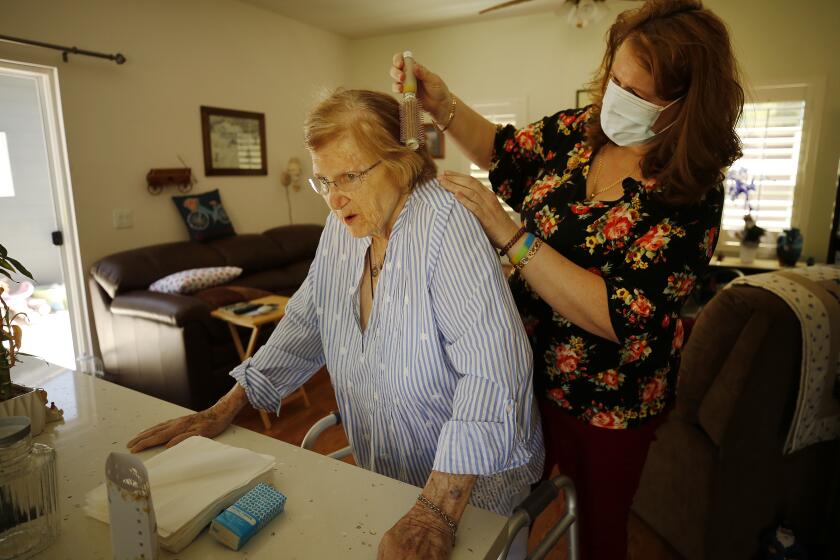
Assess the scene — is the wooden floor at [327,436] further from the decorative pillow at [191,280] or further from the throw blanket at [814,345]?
the decorative pillow at [191,280]

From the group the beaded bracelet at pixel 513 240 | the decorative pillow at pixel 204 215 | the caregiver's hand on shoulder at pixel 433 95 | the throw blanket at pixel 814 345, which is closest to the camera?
the beaded bracelet at pixel 513 240

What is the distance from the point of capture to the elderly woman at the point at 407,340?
86 centimetres

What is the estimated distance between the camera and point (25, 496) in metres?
0.75

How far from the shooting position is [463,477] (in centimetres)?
82

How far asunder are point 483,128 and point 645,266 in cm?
65

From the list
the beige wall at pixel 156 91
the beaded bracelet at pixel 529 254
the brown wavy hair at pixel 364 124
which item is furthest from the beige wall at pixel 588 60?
the brown wavy hair at pixel 364 124

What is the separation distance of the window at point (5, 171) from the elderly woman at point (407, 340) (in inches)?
111

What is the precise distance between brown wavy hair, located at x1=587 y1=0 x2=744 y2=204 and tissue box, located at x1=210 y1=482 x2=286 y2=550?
95 centimetres

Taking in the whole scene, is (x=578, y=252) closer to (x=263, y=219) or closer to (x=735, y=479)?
(x=735, y=479)

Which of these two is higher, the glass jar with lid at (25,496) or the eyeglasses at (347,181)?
the eyeglasses at (347,181)

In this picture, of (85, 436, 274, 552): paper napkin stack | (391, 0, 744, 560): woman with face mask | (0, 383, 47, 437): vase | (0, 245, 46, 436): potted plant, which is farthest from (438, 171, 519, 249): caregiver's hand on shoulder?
(0, 383, 47, 437): vase

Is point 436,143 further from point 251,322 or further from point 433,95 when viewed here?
point 433,95

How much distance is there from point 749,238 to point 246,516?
4095mm

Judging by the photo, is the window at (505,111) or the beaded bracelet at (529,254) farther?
the window at (505,111)
